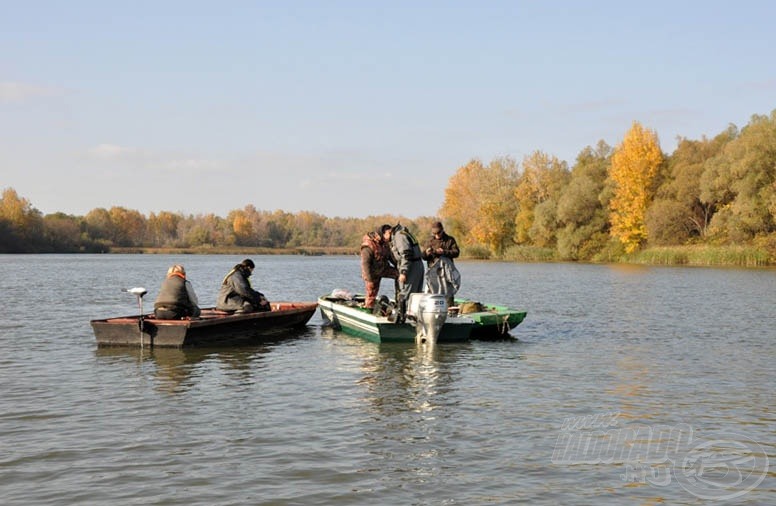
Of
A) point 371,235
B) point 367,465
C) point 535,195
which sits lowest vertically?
point 367,465

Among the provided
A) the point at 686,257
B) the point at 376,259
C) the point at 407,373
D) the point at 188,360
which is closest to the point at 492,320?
the point at 376,259

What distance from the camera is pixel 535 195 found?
87.8m

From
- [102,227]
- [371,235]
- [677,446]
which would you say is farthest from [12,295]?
[102,227]

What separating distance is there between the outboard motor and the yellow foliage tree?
2267 inches

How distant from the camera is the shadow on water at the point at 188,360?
14.4 metres

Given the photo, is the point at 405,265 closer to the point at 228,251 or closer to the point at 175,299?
the point at 175,299

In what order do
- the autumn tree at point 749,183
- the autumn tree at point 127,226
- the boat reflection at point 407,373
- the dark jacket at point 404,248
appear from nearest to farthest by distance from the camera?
1. the boat reflection at point 407,373
2. the dark jacket at point 404,248
3. the autumn tree at point 749,183
4. the autumn tree at point 127,226

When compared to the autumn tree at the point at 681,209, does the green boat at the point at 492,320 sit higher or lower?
lower

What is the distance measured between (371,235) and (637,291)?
2048cm

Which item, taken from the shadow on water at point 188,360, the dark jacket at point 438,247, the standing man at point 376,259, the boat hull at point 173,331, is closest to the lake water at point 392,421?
the shadow on water at point 188,360

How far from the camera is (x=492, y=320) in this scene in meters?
19.0

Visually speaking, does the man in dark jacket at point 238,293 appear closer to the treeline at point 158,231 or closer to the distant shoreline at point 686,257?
the distant shoreline at point 686,257

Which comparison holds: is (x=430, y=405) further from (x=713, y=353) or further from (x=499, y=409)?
(x=713, y=353)

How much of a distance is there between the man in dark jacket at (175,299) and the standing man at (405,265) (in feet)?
15.0
